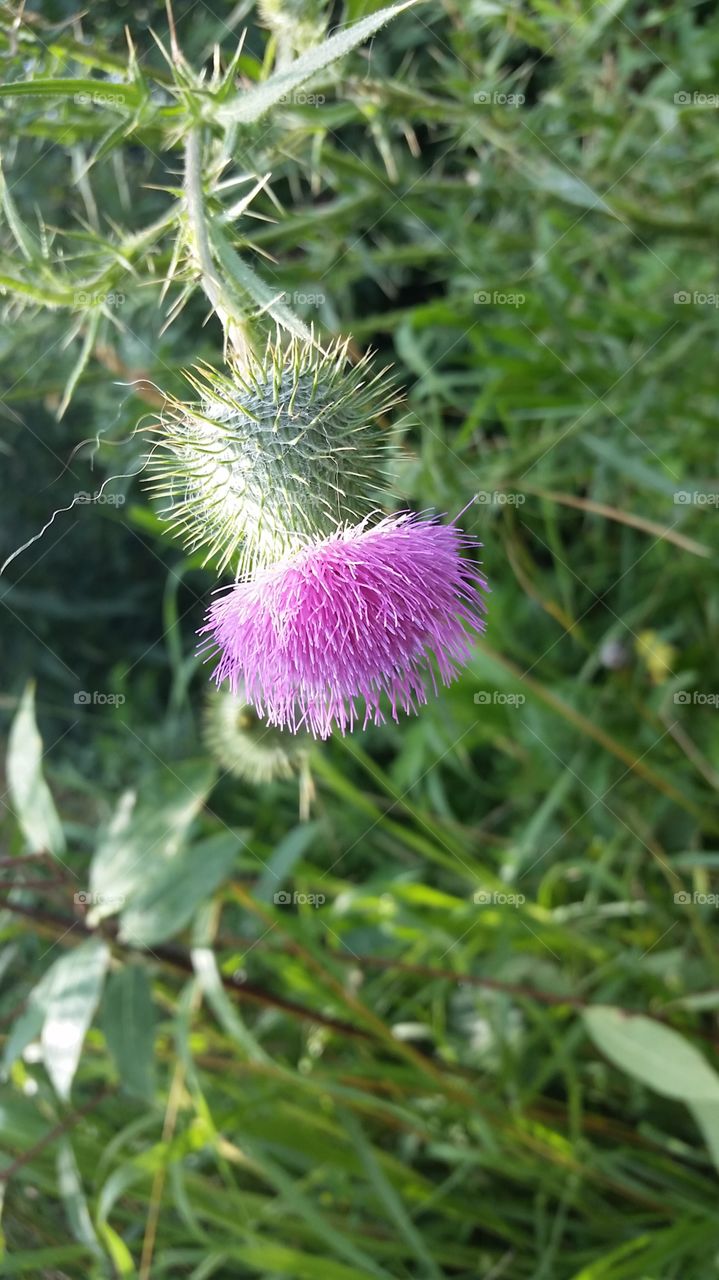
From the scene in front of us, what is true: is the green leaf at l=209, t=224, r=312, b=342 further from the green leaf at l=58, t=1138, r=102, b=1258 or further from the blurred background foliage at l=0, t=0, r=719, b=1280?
the green leaf at l=58, t=1138, r=102, b=1258

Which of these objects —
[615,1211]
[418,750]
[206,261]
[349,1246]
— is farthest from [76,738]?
[206,261]

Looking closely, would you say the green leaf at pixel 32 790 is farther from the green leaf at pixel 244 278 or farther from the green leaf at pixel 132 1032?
the green leaf at pixel 244 278

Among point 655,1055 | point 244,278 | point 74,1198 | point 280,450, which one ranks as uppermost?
point 244,278

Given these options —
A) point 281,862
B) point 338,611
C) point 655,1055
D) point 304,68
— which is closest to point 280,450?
point 338,611

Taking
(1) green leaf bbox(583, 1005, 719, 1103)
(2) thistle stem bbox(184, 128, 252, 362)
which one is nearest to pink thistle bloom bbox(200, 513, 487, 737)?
(2) thistle stem bbox(184, 128, 252, 362)

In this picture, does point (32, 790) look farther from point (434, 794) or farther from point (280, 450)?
point (280, 450)

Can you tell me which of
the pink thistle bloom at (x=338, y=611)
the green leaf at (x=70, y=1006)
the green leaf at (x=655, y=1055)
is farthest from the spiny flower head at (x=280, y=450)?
the green leaf at (x=655, y=1055)

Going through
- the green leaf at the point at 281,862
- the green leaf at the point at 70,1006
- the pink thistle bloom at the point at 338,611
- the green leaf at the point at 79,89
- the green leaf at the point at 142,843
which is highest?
the green leaf at the point at 79,89

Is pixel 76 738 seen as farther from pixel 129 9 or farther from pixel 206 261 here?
pixel 206 261
